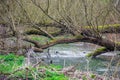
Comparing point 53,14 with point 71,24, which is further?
point 53,14

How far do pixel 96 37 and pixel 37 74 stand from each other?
278 inches

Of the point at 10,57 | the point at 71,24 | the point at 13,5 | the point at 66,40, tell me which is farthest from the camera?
the point at 13,5

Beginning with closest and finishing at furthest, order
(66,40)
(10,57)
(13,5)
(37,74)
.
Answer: (37,74) → (10,57) → (66,40) → (13,5)

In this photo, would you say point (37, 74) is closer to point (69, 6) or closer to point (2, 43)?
point (2, 43)

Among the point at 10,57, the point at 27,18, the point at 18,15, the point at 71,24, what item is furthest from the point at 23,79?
the point at 18,15

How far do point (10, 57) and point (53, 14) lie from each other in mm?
7669

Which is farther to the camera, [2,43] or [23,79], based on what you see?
[2,43]

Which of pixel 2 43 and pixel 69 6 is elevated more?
pixel 69 6

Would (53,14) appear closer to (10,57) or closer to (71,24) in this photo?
(71,24)

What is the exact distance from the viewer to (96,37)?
548 inches

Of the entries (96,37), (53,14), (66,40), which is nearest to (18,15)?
(53,14)

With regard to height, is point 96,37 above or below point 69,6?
below

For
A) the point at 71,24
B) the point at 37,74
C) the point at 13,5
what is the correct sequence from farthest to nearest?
1. the point at 13,5
2. the point at 71,24
3. the point at 37,74

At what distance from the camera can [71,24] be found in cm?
1384
